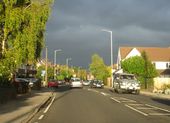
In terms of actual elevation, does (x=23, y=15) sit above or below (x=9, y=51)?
above

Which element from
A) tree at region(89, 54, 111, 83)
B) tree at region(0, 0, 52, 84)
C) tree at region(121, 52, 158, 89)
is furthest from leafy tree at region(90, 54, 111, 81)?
tree at region(0, 0, 52, 84)

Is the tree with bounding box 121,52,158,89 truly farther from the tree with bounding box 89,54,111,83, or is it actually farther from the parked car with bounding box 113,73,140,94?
the tree with bounding box 89,54,111,83

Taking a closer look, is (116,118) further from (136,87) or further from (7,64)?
(136,87)

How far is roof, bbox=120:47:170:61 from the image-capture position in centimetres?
11441

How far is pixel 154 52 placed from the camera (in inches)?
4624

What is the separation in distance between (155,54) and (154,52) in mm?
1134

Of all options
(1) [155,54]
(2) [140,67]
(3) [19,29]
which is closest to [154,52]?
(1) [155,54]

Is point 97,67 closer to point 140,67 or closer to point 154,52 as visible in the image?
point 154,52

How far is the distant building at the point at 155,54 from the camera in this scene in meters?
112

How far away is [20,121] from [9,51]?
14271mm

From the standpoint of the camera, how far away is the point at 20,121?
1802 centimetres

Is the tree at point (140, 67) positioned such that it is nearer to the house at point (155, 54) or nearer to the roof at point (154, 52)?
the house at point (155, 54)

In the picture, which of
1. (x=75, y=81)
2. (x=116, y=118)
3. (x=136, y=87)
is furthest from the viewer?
(x=75, y=81)

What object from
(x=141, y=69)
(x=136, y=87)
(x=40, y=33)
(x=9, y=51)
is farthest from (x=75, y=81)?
(x=9, y=51)
